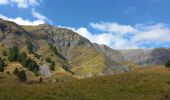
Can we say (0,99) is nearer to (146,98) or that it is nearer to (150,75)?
(146,98)

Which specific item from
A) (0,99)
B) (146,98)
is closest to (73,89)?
(146,98)

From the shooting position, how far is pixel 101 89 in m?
58.4

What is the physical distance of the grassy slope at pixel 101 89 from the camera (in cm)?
4503

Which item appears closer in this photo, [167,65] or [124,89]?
[124,89]

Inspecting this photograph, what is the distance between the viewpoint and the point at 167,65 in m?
93.1

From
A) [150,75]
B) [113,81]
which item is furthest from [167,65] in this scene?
[113,81]

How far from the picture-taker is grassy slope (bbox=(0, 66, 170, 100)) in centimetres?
4503

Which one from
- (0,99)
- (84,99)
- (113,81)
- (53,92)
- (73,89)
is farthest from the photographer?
(113,81)

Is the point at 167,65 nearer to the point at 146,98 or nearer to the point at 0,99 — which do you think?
the point at 146,98

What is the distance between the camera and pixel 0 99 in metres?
38.0

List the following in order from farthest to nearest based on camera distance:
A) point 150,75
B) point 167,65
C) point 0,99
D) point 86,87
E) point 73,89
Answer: point 167,65 → point 150,75 → point 86,87 → point 73,89 → point 0,99

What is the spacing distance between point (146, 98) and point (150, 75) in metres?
24.0

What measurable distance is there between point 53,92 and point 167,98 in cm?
1654

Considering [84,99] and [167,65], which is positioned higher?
[167,65]
